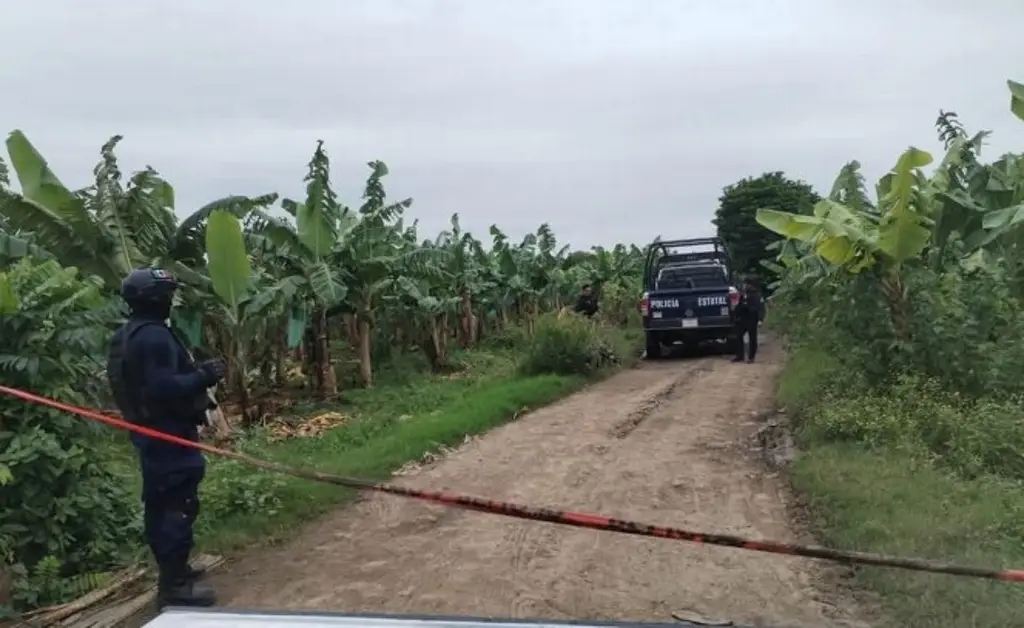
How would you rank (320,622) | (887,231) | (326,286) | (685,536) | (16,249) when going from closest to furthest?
(320,622)
(685,536)
(16,249)
(887,231)
(326,286)

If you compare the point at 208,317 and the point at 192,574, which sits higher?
the point at 208,317

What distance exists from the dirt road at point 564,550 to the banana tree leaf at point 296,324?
3.49 meters

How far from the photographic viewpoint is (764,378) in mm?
14688

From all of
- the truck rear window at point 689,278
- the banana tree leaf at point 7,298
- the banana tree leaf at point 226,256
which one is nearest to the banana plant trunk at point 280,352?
the banana tree leaf at point 226,256

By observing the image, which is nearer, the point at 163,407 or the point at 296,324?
the point at 163,407

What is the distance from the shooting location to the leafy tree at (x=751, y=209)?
34.2m

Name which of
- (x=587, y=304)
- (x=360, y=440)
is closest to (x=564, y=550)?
(x=360, y=440)

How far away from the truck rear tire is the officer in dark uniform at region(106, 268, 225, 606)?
46.0ft

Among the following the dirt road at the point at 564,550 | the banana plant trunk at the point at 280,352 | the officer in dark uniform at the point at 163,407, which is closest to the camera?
the officer in dark uniform at the point at 163,407

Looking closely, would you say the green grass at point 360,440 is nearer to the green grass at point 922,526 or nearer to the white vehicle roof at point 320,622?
the white vehicle roof at point 320,622

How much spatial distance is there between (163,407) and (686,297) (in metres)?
13.7

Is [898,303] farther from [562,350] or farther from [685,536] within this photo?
[685,536]

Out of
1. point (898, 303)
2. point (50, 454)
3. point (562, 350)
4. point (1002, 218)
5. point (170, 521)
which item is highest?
point (1002, 218)

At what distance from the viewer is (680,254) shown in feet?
64.1
